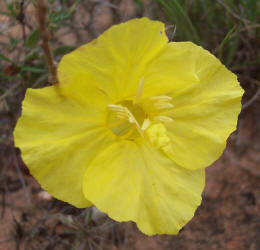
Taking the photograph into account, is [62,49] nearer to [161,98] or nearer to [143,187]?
[161,98]

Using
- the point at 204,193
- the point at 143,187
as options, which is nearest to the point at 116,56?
the point at 143,187

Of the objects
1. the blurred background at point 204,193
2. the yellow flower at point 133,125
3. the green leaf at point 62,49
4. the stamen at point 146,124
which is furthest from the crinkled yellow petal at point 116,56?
the green leaf at point 62,49

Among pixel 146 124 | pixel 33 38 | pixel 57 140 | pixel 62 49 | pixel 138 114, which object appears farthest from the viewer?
pixel 62 49

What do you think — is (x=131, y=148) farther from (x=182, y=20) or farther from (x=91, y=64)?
(x=182, y=20)

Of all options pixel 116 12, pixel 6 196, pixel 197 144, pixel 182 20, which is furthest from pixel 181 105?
pixel 116 12

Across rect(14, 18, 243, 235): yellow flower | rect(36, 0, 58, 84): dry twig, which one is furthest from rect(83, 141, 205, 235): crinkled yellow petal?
rect(36, 0, 58, 84): dry twig

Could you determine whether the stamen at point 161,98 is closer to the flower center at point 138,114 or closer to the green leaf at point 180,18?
the flower center at point 138,114
